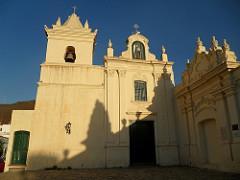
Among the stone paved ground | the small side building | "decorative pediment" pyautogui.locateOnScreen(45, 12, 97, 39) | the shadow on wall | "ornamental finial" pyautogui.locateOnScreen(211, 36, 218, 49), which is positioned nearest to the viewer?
the stone paved ground

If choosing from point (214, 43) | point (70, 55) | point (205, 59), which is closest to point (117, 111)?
point (70, 55)

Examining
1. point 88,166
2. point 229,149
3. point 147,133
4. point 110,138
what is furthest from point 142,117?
point 229,149

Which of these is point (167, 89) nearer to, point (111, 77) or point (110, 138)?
point (111, 77)

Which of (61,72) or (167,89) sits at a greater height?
(61,72)

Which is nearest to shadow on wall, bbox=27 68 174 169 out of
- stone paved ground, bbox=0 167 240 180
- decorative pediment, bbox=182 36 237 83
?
stone paved ground, bbox=0 167 240 180

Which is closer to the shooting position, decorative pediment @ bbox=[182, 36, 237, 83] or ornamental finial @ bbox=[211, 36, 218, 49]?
decorative pediment @ bbox=[182, 36, 237, 83]

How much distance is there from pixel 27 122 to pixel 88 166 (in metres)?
5.10

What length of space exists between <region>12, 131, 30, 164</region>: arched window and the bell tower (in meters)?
5.70

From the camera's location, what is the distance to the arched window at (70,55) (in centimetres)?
1606

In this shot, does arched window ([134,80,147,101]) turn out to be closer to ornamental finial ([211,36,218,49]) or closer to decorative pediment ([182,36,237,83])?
decorative pediment ([182,36,237,83])

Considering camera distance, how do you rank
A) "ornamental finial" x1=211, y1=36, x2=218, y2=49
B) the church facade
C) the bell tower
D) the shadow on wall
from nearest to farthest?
1. "ornamental finial" x1=211, y1=36, x2=218, y2=49
2. the church facade
3. the shadow on wall
4. the bell tower

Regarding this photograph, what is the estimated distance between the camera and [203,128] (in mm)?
12719

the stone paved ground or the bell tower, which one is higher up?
the bell tower

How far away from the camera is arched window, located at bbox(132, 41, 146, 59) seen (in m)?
16.8
